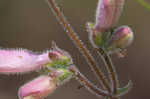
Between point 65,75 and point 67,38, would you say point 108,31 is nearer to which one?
point 65,75

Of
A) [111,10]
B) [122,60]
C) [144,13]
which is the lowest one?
[111,10]

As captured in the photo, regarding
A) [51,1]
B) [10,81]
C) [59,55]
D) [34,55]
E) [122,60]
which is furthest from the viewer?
[10,81]

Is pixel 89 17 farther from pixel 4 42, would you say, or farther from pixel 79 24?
pixel 4 42

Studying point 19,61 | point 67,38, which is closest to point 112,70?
point 19,61

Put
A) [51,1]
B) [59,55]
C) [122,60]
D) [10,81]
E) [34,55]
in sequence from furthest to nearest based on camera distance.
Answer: [10,81] < [122,60] < [34,55] < [59,55] < [51,1]

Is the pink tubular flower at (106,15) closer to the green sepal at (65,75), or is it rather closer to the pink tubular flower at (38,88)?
the green sepal at (65,75)

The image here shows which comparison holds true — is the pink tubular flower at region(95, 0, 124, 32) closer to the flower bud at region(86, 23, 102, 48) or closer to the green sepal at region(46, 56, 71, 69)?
the flower bud at region(86, 23, 102, 48)

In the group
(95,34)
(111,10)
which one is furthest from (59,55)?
(111,10)

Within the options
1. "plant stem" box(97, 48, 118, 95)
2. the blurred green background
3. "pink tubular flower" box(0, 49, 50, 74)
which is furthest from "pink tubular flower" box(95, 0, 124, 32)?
the blurred green background

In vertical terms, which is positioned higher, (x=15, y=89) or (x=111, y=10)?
(x=15, y=89)
